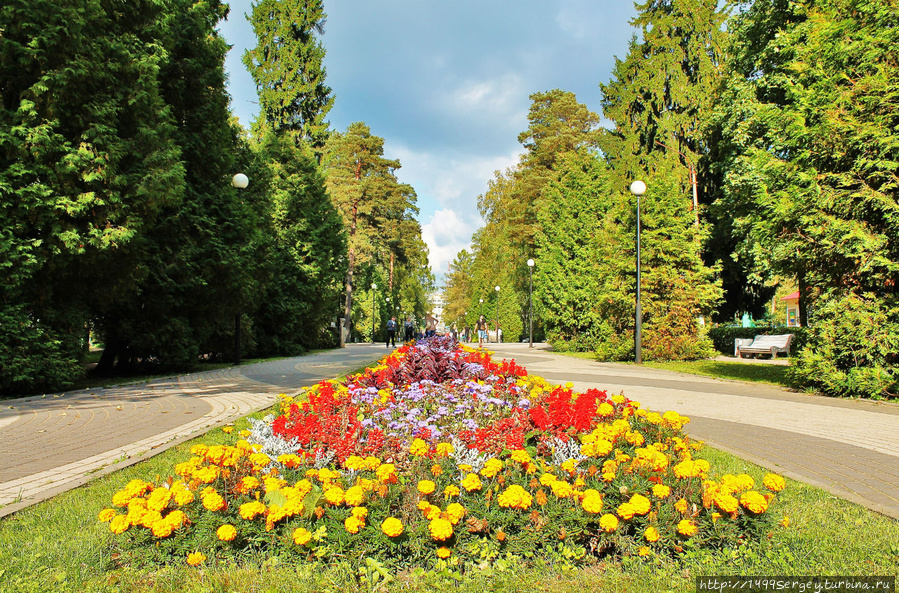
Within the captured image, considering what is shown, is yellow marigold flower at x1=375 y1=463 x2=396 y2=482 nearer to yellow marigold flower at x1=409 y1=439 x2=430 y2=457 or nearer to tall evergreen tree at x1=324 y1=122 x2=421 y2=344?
yellow marigold flower at x1=409 y1=439 x2=430 y2=457

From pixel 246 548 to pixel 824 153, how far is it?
999cm

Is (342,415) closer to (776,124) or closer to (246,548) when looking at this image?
(246,548)

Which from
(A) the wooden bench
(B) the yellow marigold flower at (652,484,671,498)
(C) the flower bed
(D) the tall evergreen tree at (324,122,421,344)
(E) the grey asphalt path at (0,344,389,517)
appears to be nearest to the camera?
(C) the flower bed

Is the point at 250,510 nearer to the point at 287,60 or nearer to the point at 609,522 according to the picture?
the point at 609,522

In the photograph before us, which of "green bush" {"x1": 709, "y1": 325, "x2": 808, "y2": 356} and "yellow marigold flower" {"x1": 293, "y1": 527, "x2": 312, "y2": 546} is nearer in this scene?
"yellow marigold flower" {"x1": 293, "y1": 527, "x2": 312, "y2": 546}

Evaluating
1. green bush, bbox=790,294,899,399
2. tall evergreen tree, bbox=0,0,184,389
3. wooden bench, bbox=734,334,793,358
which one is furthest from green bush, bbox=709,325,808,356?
tall evergreen tree, bbox=0,0,184,389

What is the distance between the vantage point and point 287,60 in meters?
24.6

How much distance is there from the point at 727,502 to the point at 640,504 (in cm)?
44

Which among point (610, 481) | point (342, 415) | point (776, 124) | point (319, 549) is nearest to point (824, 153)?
point (776, 124)

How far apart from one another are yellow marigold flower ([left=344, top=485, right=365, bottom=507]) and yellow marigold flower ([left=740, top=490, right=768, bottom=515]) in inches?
77.1

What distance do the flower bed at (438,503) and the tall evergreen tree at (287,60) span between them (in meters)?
24.5

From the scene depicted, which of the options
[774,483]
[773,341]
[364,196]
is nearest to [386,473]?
[774,483]

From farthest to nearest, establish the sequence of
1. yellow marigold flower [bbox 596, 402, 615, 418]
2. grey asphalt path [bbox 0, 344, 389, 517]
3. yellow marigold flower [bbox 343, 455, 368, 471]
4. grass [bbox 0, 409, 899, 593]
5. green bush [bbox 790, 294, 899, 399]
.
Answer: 1. green bush [bbox 790, 294, 899, 399]
2. yellow marigold flower [bbox 596, 402, 615, 418]
3. grey asphalt path [bbox 0, 344, 389, 517]
4. yellow marigold flower [bbox 343, 455, 368, 471]
5. grass [bbox 0, 409, 899, 593]

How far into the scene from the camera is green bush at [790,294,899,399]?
8.00 metres
